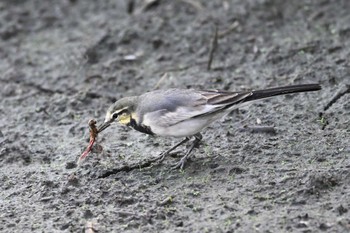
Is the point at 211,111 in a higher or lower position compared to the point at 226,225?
higher

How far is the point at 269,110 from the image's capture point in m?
7.18

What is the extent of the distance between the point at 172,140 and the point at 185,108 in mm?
818

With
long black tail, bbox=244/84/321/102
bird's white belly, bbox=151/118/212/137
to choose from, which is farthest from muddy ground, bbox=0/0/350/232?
long black tail, bbox=244/84/321/102

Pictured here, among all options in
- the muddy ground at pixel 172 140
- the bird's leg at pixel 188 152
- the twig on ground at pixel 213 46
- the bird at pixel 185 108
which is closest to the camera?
the muddy ground at pixel 172 140

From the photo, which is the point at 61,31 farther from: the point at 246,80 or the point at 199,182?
the point at 199,182

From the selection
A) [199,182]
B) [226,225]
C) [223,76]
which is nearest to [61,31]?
[223,76]

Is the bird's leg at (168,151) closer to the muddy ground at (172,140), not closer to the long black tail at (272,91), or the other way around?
the muddy ground at (172,140)

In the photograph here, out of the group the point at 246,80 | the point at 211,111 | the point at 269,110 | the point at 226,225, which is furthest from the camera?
the point at 246,80

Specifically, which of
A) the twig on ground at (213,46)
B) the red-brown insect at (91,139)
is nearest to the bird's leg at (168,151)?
the red-brown insect at (91,139)

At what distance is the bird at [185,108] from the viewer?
243 inches

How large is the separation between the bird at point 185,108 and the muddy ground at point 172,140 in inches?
13.7

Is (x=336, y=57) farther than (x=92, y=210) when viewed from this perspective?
Yes

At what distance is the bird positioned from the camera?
6163 mm

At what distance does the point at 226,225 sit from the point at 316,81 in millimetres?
2784
